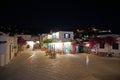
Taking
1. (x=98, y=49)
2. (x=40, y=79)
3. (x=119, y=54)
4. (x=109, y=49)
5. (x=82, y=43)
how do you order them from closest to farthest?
(x=40, y=79) < (x=119, y=54) < (x=109, y=49) < (x=98, y=49) < (x=82, y=43)

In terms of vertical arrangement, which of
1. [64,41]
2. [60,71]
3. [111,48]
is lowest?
[60,71]

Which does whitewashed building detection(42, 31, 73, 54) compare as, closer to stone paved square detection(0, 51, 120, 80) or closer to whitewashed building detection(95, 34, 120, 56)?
whitewashed building detection(95, 34, 120, 56)

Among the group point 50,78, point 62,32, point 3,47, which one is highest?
point 62,32

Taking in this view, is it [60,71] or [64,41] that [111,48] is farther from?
[60,71]

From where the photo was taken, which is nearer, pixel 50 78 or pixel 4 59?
pixel 50 78

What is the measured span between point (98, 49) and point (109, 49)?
10.7ft

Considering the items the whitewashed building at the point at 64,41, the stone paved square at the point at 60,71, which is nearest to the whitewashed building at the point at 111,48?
the whitewashed building at the point at 64,41

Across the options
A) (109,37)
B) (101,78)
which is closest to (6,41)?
(101,78)

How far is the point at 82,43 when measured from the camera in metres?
46.7

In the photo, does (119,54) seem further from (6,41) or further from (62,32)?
(6,41)

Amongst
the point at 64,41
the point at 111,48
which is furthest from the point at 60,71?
the point at 64,41

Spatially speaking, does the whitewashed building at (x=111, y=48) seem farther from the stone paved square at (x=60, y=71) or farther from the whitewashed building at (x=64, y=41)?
the stone paved square at (x=60, y=71)

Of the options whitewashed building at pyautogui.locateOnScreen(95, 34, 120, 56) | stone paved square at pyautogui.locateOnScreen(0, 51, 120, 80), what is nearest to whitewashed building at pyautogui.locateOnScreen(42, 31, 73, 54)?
whitewashed building at pyautogui.locateOnScreen(95, 34, 120, 56)

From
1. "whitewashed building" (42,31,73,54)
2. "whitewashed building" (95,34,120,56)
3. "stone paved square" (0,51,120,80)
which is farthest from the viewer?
"whitewashed building" (42,31,73,54)
